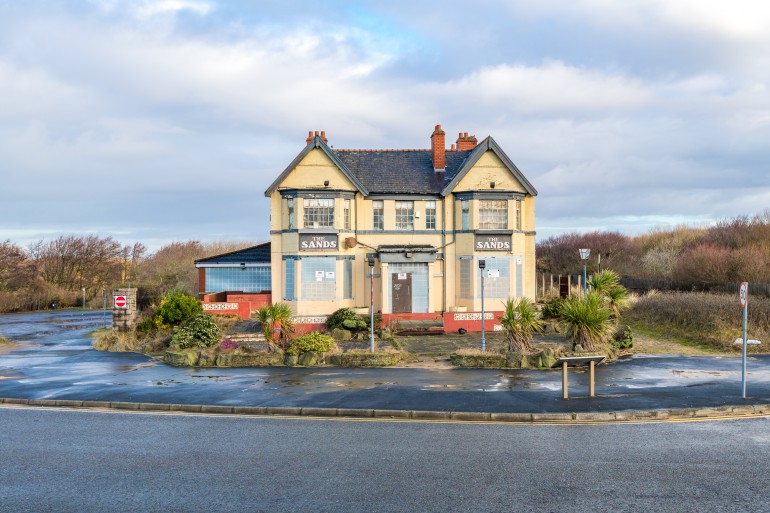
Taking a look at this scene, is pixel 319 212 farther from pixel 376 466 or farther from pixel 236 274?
pixel 376 466

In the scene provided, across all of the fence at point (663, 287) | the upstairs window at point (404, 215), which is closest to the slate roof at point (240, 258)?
the upstairs window at point (404, 215)

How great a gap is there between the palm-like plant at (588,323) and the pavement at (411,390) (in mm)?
1154

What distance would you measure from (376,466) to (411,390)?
6.80 m

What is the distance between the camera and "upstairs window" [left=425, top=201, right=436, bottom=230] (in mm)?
35625

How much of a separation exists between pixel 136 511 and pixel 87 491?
3.99ft

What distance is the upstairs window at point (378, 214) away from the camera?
35.6 metres

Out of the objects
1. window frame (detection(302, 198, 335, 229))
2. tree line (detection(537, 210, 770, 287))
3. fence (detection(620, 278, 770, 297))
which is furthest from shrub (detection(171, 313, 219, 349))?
fence (detection(620, 278, 770, 297))

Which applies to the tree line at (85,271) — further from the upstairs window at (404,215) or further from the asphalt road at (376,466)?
the asphalt road at (376,466)

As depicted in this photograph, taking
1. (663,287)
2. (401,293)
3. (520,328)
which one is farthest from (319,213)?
(663,287)

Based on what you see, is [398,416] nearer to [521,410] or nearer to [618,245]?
[521,410]

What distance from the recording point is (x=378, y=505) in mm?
8305

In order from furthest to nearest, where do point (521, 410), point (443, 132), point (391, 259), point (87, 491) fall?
Result: point (443, 132)
point (391, 259)
point (521, 410)
point (87, 491)

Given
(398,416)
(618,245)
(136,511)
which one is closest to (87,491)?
(136,511)

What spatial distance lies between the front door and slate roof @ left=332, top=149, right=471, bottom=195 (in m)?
4.61
